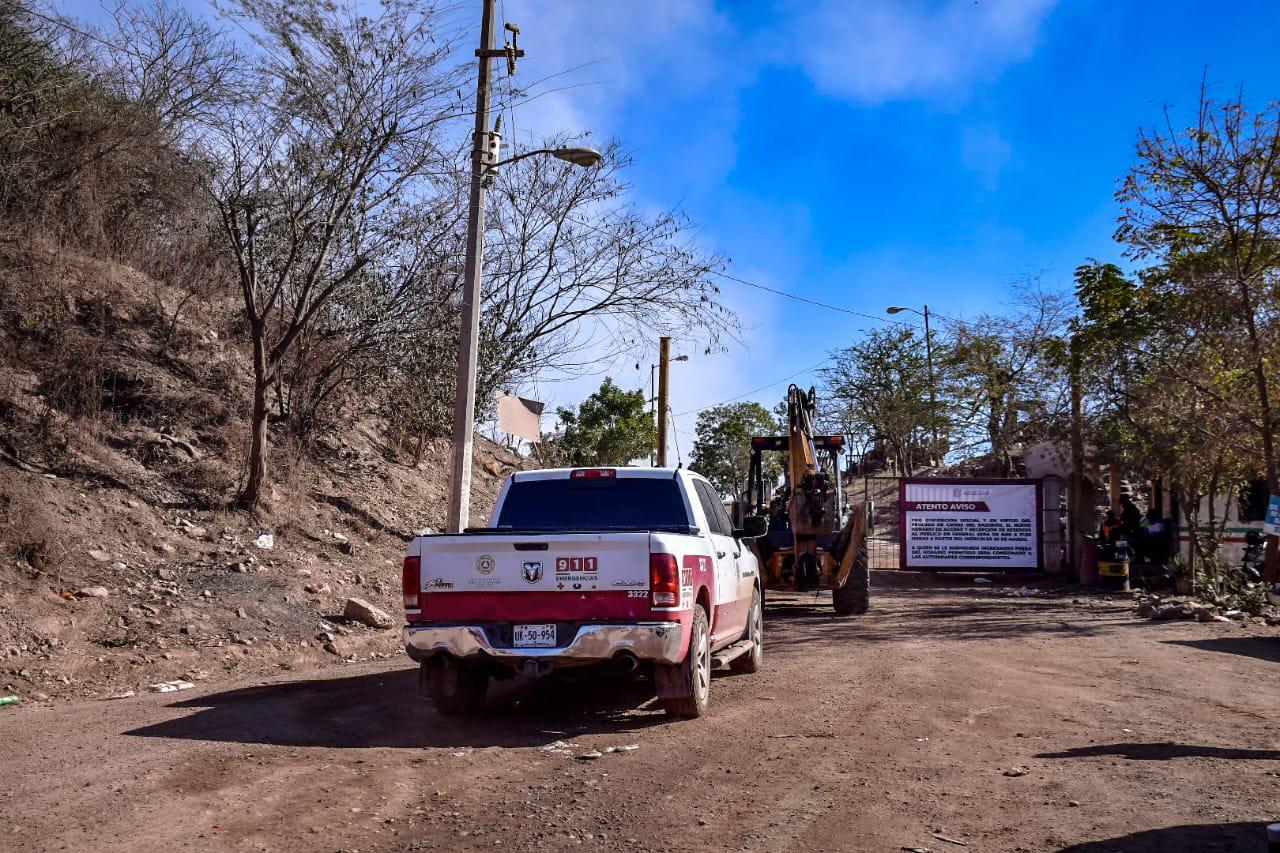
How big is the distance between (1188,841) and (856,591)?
38.8ft

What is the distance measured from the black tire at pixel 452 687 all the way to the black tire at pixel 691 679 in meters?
1.53

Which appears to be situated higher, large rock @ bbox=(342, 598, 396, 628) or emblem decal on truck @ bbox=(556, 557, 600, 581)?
emblem decal on truck @ bbox=(556, 557, 600, 581)

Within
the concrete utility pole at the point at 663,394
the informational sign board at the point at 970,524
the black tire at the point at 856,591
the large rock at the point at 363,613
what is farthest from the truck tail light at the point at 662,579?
the concrete utility pole at the point at 663,394

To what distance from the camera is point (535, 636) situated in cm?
776

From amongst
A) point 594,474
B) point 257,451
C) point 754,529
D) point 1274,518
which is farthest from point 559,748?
point 1274,518

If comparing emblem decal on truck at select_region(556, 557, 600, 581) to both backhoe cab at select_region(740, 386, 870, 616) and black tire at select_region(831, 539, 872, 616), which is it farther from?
black tire at select_region(831, 539, 872, 616)

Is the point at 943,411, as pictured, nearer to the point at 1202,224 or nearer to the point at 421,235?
the point at 1202,224

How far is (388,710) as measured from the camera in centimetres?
859

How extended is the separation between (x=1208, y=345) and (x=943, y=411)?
67.5ft

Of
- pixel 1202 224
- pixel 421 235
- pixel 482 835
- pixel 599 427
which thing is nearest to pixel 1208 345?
pixel 1202 224

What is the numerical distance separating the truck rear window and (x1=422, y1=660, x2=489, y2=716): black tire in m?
1.44

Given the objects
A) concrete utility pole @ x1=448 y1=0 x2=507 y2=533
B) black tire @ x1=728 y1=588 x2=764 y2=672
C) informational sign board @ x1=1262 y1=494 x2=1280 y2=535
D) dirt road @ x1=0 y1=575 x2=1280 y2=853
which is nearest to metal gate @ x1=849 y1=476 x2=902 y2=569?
informational sign board @ x1=1262 y1=494 x2=1280 y2=535

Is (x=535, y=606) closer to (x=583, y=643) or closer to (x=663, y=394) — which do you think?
(x=583, y=643)

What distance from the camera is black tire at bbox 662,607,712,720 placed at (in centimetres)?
799
